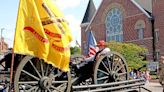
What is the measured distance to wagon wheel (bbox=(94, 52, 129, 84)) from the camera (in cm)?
865

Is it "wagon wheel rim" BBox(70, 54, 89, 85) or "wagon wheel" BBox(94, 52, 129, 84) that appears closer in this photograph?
"wagon wheel" BBox(94, 52, 129, 84)

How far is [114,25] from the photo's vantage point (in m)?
63.5

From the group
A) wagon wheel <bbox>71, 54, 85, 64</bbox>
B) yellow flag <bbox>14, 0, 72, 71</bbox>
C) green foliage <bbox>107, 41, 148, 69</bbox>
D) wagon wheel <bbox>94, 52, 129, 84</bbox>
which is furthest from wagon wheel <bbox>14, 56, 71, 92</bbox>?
green foliage <bbox>107, 41, 148, 69</bbox>

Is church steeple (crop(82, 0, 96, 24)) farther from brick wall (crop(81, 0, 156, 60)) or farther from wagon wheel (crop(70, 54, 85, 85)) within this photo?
wagon wheel (crop(70, 54, 85, 85))

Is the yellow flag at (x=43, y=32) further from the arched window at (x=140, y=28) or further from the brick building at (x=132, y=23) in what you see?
the arched window at (x=140, y=28)

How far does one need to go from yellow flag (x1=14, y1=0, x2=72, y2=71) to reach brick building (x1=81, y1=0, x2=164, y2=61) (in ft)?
151

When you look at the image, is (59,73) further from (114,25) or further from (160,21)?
(114,25)

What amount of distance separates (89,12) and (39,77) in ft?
215

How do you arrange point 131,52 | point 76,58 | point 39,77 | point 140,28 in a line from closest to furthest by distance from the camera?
point 39,77 → point 76,58 → point 131,52 → point 140,28

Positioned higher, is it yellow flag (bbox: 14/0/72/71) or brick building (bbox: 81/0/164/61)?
brick building (bbox: 81/0/164/61)

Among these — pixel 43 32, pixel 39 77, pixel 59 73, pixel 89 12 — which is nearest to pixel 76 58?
pixel 59 73

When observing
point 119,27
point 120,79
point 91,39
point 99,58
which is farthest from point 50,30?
point 119,27

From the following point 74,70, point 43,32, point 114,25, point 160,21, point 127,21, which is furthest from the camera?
point 114,25

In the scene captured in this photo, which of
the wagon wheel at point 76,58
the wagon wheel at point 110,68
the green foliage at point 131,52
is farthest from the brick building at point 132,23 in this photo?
the wagon wheel at point 110,68
